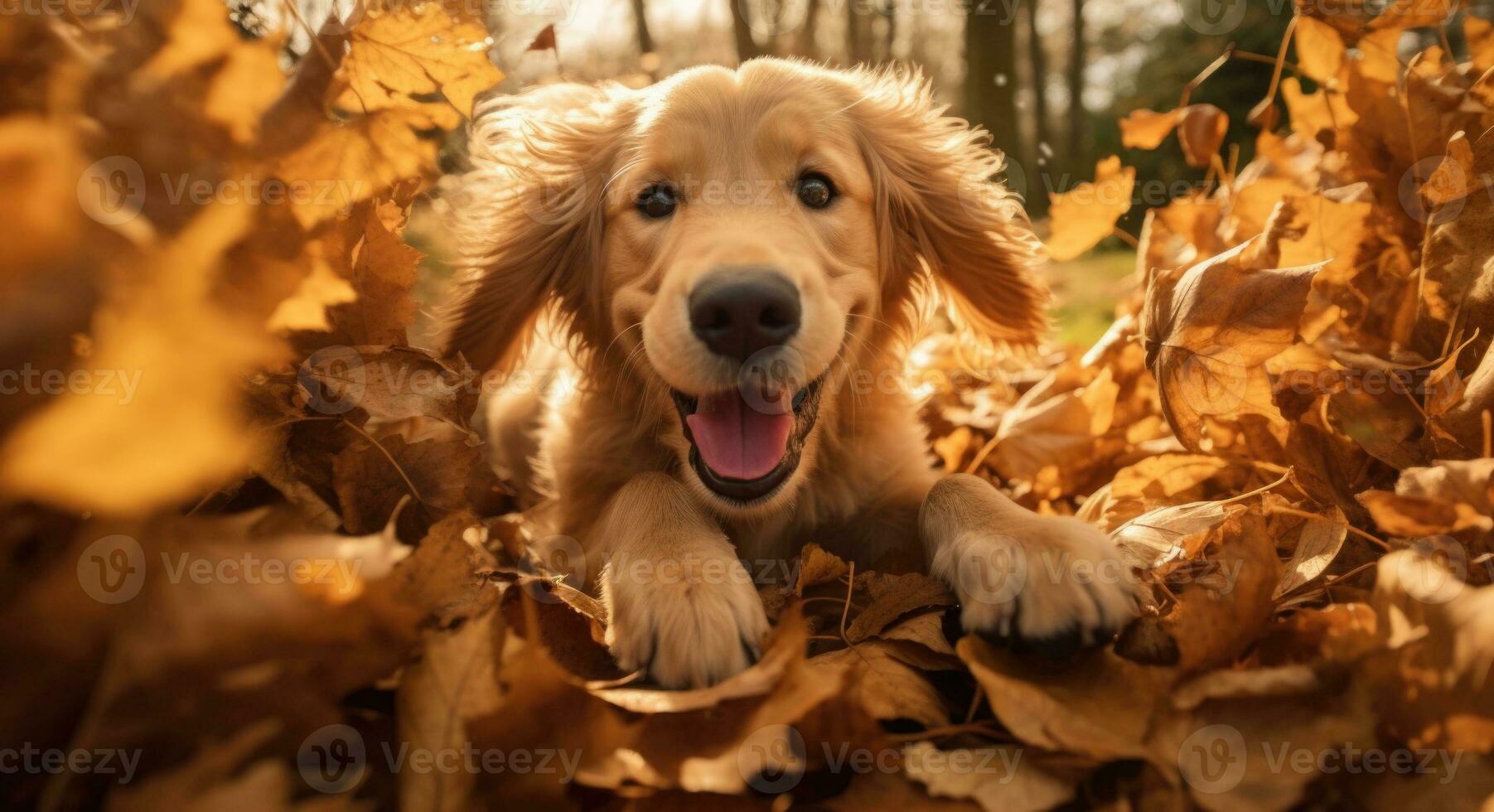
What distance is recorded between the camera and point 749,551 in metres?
2.40

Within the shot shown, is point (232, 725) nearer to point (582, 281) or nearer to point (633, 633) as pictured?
point (633, 633)

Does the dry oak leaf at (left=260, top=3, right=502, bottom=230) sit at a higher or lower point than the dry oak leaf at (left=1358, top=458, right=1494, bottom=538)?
higher

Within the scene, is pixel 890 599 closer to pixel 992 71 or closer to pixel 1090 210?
pixel 1090 210

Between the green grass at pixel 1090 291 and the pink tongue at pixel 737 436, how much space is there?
1.27 m

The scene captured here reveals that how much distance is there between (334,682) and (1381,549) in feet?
6.07

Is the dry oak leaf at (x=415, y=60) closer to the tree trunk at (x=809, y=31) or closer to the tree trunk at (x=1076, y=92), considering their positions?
the tree trunk at (x=809, y=31)

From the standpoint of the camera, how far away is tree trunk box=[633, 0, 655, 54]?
38.6 feet

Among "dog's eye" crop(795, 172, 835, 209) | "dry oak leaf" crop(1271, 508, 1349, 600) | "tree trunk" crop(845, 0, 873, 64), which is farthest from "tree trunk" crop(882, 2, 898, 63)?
"dry oak leaf" crop(1271, 508, 1349, 600)

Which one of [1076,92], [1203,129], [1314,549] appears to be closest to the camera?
[1314,549]

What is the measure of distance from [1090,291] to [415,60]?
7067 millimetres

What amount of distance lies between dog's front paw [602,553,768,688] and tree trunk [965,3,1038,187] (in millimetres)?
8995

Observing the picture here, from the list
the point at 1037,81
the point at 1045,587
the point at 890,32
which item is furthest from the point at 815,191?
the point at 1037,81

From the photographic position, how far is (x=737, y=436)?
2258 mm

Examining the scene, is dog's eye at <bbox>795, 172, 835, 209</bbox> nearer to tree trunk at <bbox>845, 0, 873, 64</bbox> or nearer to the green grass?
the green grass
